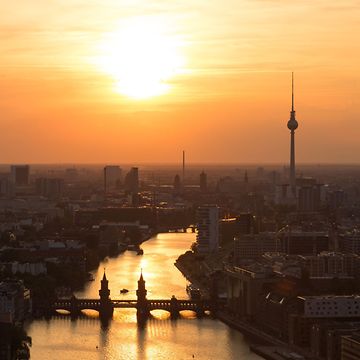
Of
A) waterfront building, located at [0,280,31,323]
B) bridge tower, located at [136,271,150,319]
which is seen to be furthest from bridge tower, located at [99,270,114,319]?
waterfront building, located at [0,280,31,323]

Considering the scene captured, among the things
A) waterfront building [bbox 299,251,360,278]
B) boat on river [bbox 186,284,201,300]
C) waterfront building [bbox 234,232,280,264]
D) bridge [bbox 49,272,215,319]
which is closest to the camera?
bridge [bbox 49,272,215,319]

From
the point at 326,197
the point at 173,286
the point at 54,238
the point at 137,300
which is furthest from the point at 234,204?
the point at 137,300

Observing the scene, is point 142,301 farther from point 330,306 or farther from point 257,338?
point 330,306

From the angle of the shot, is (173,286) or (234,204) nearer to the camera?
(173,286)

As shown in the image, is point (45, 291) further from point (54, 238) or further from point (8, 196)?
point (8, 196)

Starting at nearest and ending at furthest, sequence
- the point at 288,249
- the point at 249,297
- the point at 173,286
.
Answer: the point at 249,297 < the point at 173,286 < the point at 288,249

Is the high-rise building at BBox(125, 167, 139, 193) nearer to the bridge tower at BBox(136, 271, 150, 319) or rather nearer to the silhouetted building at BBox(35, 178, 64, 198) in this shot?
the silhouetted building at BBox(35, 178, 64, 198)

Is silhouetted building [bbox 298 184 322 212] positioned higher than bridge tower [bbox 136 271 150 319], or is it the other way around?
silhouetted building [bbox 298 184 322 212]

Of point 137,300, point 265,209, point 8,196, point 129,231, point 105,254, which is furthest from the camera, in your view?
point 8,196
